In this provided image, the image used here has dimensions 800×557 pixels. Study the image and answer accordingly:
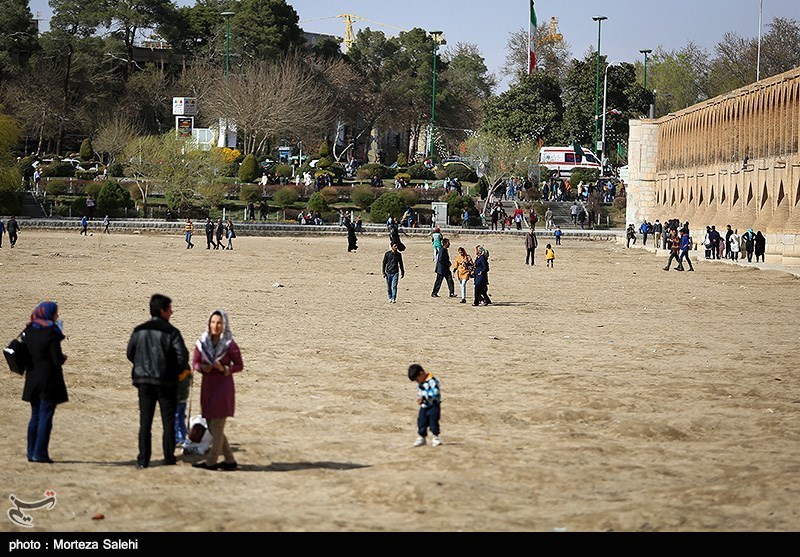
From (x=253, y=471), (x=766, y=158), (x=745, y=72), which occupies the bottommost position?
(x=253, y=471)

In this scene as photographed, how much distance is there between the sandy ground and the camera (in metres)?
9.05

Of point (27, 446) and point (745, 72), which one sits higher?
point (745, 72)

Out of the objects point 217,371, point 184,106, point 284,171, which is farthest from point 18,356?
point 184,106

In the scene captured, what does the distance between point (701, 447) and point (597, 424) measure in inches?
56.7

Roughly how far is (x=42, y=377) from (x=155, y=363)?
103cm

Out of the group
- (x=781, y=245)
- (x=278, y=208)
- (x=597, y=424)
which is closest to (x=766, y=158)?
(x=781, y=245)

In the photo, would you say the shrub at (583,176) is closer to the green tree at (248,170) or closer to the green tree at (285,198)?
the green tree at (285,198)

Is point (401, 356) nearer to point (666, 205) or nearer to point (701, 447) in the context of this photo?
point (701, 447)

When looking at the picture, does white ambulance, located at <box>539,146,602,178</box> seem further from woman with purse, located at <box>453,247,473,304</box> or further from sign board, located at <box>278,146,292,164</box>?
woman with purse, located at <box>453,247,473,304</box>

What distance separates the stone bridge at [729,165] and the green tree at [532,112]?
25.3 m

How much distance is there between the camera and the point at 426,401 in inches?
442

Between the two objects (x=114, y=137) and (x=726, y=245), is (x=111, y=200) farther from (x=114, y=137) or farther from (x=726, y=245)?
(x=726, y=245)

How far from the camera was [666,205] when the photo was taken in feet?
227

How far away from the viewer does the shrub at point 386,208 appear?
2640 inches
